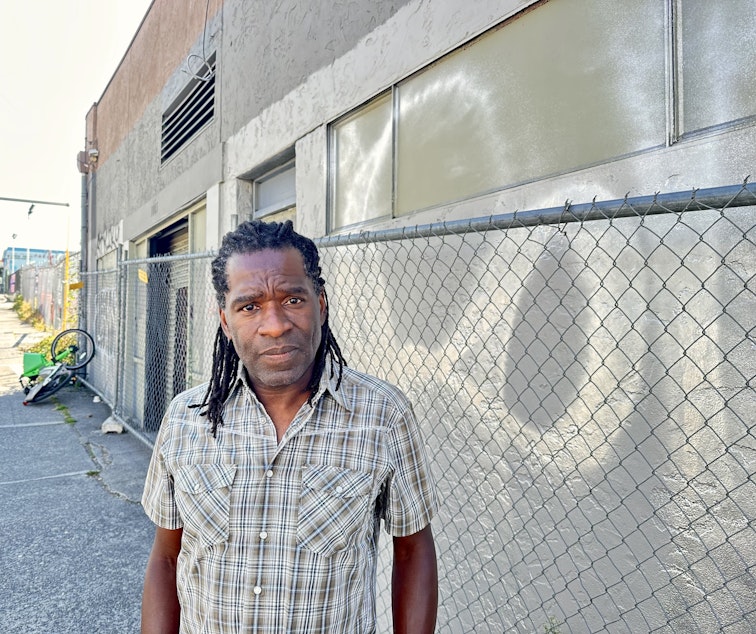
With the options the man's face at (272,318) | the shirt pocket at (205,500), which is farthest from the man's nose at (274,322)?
the shirt pocket at (205,500)

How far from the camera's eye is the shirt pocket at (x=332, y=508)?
131 centimetres

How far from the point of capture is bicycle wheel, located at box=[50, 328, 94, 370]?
32.5 ft

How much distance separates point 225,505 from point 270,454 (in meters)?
0.17

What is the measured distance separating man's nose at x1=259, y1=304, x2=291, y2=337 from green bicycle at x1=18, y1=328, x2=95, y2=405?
30.3ft

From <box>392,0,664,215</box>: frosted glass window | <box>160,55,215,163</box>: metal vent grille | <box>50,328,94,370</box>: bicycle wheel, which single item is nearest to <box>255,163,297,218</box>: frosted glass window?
<box>160,55,215,163</box>: metal vent grille

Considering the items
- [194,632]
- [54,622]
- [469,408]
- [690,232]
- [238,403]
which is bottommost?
[54,622]

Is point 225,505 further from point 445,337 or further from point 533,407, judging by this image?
point 445,337

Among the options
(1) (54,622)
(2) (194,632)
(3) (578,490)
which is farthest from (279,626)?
(1) (54,622)

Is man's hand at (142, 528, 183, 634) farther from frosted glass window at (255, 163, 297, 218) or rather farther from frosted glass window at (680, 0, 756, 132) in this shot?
frosted glass window at (255, 163, 297, 218)

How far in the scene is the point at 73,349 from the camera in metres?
10.3

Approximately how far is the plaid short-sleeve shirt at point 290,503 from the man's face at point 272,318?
99 millimetres

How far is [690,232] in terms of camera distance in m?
1.81

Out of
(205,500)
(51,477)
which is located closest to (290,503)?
(205,500)

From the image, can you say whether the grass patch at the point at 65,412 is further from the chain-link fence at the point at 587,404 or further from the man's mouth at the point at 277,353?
the man's mouth at the point at 277,353
